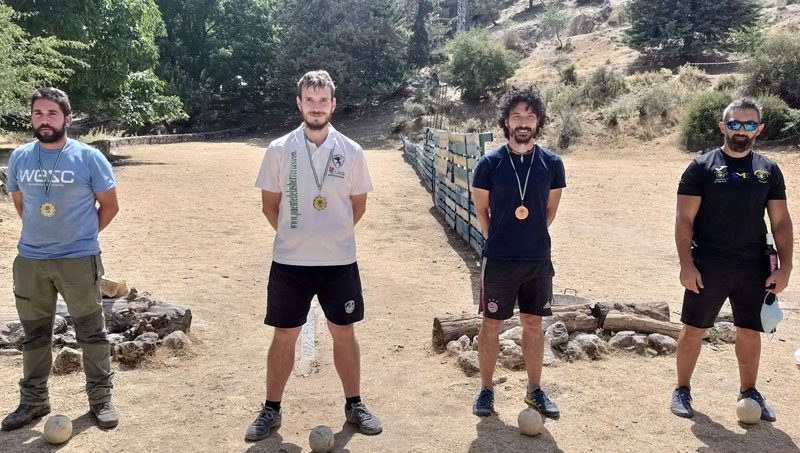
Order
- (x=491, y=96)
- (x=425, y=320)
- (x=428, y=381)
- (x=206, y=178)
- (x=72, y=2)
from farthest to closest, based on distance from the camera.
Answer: (x=491, y=96), (x=72, y=2), (x=206, y=178), (x=425, y=320), (x=428, y=381)

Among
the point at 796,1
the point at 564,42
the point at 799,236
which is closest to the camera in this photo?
the point at 799,236

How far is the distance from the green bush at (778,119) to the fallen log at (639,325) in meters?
18.6

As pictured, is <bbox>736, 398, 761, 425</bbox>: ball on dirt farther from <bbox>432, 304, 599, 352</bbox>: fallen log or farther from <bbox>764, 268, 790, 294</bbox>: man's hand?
<bbox>432, 304, 599, 352</bbox>: fallen log

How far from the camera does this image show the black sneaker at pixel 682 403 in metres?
3.85

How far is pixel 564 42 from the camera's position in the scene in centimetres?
4900

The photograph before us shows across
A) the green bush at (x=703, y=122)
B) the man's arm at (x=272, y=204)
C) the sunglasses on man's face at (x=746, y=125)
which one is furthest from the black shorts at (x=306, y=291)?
the green bush at (x=703, y=122)

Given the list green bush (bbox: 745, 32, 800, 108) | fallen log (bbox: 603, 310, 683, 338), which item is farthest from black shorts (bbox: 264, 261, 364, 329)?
green bush (bbox: 745, 32, 800, 108)

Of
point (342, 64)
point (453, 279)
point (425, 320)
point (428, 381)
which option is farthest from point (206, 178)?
point (342, 64)

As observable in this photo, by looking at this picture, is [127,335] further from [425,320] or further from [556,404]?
[556,404]

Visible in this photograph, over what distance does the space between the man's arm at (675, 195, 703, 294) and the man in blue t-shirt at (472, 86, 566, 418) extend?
0.66 meters

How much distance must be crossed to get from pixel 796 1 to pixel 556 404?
4677cm

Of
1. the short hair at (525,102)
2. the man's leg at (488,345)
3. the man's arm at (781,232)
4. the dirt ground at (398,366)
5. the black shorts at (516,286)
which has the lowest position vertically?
the dirt ground at (398,366)

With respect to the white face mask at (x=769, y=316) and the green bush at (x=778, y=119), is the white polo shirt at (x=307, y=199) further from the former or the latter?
the green bush at (x=778, y=119)

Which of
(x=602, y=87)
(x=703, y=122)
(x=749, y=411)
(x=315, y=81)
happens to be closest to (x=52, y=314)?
(x=315, y=81)
